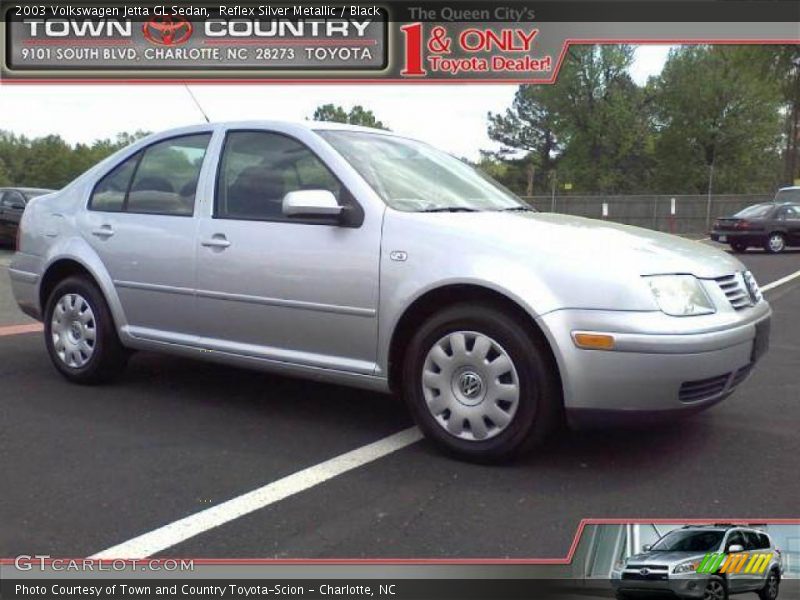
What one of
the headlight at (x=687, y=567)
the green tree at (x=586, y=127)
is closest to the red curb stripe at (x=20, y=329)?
the headlight at (x=687, y=567)

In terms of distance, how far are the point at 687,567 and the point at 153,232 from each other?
337cm

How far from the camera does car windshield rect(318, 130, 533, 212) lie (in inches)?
157

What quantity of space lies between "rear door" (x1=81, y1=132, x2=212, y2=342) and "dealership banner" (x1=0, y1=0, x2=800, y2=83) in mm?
1756

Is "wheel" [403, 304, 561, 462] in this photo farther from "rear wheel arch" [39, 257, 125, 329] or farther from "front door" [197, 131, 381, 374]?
"rear wheel arch" [39, 257, 125, 329]

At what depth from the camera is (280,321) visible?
402 cm

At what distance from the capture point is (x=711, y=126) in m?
43.7

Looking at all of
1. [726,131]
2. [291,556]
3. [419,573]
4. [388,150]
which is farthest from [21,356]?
[726,131]

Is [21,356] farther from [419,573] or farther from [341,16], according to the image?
[419,573]

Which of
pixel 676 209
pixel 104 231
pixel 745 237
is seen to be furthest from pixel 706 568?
pixel 676 209

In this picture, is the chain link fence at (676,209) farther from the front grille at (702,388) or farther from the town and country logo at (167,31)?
the front grille at (702,388)

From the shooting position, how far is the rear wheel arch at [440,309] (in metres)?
3.42

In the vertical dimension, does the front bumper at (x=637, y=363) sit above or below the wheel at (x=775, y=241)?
below

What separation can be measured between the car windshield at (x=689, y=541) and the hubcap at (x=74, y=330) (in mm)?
3545

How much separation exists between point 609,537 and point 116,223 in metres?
3.42
